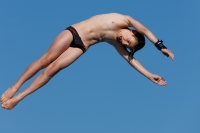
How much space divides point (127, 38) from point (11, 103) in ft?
11.8

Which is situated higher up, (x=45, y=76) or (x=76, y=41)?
(x=76, y=41)

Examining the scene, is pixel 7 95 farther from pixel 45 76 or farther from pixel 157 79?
pixel 157 79

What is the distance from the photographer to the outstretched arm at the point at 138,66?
12.6 meters

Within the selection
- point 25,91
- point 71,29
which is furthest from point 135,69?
point 25,91

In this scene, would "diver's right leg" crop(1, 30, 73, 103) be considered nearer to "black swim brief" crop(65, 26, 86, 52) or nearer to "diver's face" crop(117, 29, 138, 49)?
"black swim brief" crop(65, 26, 86, 52)

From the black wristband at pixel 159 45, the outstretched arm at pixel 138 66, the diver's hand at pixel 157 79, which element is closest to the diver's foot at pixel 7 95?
the outstretched arm at pixel 138 66

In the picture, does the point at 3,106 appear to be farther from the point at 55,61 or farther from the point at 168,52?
the point at 168,52

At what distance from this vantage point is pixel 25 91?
39.5ft

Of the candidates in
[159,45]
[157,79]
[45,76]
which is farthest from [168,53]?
[45,76]

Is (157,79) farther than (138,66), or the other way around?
(138,66)

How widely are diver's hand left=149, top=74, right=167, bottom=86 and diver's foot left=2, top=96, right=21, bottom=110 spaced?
3.78 m

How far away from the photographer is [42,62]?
1203 centimetres

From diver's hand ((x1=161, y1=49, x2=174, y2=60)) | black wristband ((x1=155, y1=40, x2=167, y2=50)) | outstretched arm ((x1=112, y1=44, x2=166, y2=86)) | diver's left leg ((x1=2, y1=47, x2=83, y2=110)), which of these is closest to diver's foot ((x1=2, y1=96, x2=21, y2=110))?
diver's left leg ((x1=2, y1=47, x2=83, y2=110))

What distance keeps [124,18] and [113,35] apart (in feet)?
1.84
